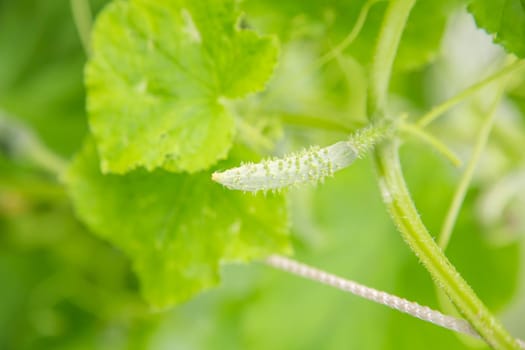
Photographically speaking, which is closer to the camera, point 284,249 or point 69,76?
point 284,249

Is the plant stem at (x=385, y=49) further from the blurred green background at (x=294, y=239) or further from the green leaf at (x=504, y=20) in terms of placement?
the blurred green background at (x=294, y=239)

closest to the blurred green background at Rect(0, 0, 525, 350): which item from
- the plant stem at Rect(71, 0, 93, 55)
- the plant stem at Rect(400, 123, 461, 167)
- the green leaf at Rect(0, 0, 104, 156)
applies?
the green leaf at Rect(0, 0, 104, 156)

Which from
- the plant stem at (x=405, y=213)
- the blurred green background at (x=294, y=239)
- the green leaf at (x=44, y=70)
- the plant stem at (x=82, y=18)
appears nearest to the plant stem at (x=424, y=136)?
the plant stem at (x=405, y=213)

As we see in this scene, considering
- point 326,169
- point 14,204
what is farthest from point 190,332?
point 326,169

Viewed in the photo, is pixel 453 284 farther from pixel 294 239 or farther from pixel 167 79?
pixel 294 239

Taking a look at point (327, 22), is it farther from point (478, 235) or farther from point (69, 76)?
point (69, 76)

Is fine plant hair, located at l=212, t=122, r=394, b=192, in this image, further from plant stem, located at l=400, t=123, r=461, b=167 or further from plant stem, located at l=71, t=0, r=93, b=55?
plant stem, located at l=71, t=0, r=93, b=55
